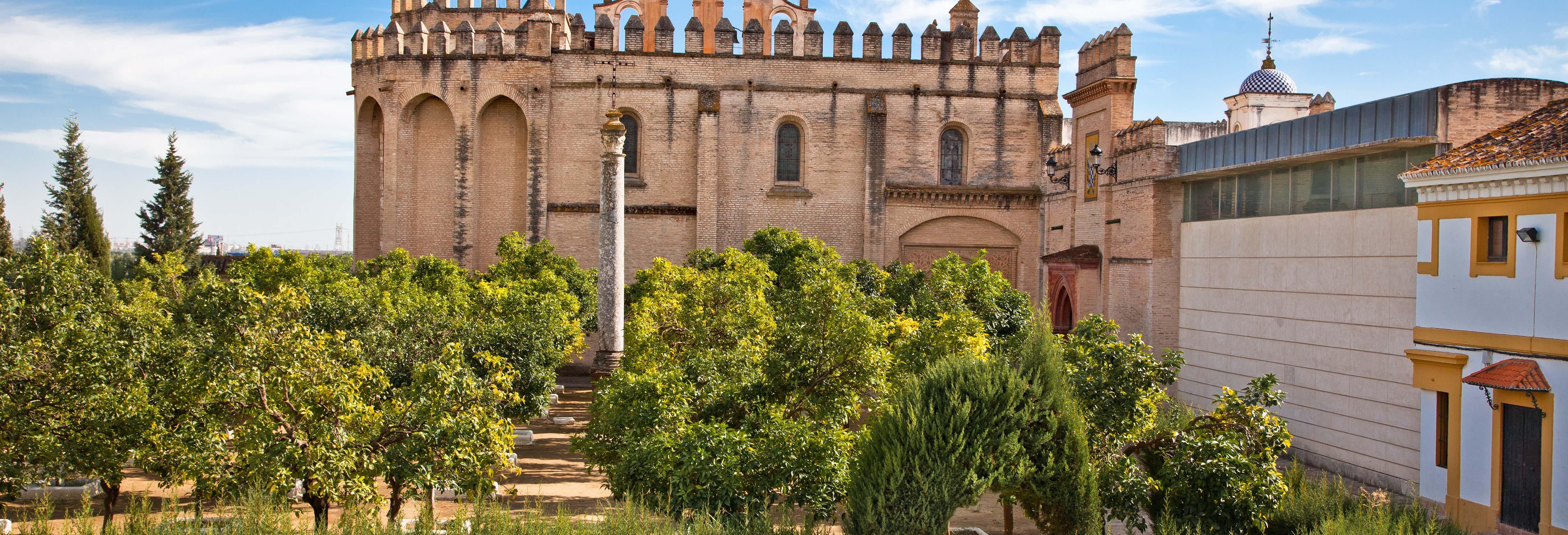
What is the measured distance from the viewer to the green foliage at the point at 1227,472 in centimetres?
902

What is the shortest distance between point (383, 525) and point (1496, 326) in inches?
450

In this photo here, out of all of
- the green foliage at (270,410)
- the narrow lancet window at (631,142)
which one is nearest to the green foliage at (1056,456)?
the green foliage at (270,410)

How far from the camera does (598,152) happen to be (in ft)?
92.1

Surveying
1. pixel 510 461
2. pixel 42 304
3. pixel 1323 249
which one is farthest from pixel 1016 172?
pixel 42 304

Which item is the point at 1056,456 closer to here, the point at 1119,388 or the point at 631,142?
the point at 1119,388

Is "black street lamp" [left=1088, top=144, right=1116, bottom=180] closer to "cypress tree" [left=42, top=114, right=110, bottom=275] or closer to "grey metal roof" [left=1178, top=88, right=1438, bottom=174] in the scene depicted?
"grey metal roof" [left=1178, top=88, right=1438, bottom=174]

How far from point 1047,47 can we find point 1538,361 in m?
19.3

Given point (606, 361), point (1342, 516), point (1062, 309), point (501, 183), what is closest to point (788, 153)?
point (501, 183)

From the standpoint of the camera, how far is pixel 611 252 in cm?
1789

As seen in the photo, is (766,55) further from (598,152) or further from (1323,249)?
(1323,249)

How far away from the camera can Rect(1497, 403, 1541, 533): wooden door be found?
10742 millimetres

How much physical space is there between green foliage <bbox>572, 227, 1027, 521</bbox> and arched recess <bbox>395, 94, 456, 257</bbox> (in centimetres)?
1754

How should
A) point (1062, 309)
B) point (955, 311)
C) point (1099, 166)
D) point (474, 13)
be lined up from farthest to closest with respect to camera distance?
point (474, 13), point (1062, 309), point (1099, 166), point (955, 311)

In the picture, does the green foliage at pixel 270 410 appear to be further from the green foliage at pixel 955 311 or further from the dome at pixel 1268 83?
the dome at pixel 1268 83
